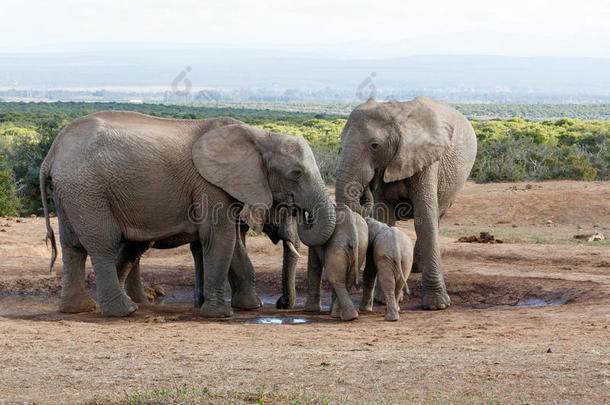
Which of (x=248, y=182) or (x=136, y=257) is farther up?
(x=248, y=182)

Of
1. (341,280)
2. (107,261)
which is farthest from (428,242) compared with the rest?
(107,261)

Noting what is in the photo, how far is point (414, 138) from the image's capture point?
11156 mm

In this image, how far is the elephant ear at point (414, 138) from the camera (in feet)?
36.3

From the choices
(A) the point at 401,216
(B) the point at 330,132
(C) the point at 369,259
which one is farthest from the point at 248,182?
(B) the point at 330,132

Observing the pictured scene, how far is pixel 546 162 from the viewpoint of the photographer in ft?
102

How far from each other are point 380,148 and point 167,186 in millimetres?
2604

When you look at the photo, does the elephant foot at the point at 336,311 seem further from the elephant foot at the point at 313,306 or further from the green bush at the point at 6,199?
the green bush at the point at 6,199

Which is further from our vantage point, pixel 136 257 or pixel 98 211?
pixel 136 257

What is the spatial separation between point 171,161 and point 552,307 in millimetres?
4799

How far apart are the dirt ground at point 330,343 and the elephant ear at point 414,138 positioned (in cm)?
180

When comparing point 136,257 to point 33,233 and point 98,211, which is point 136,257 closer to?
point 98,211

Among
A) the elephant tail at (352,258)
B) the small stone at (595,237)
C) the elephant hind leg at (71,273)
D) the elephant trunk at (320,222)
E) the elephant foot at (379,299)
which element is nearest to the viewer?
the elephant trunk at (320,222)

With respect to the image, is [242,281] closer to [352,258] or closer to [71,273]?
[352,258]

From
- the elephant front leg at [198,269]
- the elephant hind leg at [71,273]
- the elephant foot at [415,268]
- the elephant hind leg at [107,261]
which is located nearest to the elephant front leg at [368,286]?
the elephant front leg at [198,269]
